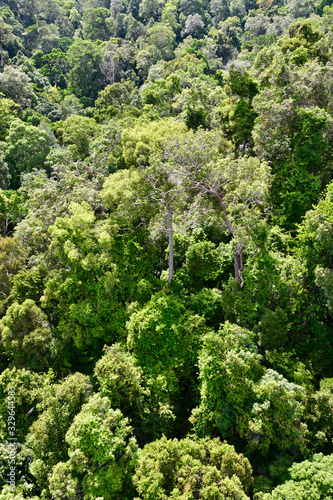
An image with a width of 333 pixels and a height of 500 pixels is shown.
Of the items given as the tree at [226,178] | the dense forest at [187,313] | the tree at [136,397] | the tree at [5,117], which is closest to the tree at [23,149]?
the tree at [5,117]

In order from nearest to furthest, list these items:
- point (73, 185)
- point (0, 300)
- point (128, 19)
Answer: point (0, 300) < point (73, 185) < point (128, 19)

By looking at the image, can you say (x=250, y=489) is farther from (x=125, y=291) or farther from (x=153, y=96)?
(x=153, y=96)


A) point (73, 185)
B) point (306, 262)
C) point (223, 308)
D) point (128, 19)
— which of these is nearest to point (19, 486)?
point (223, 308)

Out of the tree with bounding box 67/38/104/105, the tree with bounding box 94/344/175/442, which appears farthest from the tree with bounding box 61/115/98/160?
the tree with bounding box 94/344/175/442

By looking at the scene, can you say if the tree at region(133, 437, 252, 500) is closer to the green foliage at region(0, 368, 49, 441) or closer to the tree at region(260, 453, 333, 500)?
the tree at region(260, 453, 333, 500)

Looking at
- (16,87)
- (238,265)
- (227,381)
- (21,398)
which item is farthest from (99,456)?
(16,87)

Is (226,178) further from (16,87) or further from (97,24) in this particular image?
(97,24)
